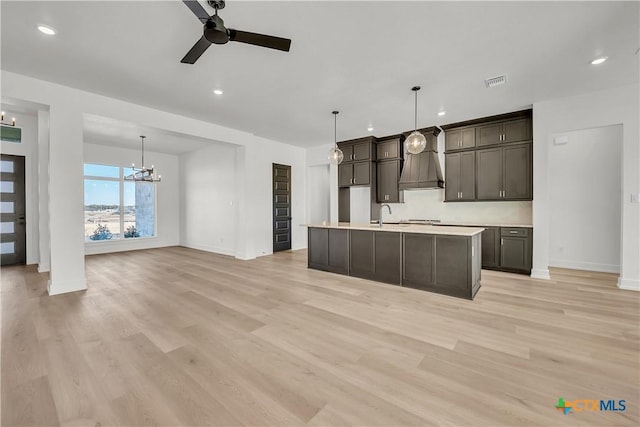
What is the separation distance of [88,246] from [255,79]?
671 cm

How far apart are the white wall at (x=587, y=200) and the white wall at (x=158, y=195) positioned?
32.7 feet

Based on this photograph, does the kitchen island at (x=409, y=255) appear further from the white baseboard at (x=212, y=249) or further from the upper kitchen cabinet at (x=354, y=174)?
the white baseboard at (x=212, y=249)

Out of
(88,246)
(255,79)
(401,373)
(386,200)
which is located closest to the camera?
(401,373)

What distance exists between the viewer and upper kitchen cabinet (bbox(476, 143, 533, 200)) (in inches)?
185

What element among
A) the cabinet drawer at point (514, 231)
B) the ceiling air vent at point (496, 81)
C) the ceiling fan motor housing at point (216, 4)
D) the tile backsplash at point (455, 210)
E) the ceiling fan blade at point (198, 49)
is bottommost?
the cabinet drawer at point (514, 231)

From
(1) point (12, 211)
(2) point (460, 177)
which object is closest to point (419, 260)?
(2) point (460, 177)

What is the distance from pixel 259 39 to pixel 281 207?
5.28 m

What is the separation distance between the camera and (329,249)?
496 cm

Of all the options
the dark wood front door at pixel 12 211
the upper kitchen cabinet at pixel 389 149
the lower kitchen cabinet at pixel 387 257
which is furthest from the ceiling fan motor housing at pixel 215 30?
the dark wood front door at pixel 12 211

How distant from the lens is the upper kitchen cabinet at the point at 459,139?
5.24 m

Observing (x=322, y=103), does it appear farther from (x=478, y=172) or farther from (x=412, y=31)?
(x=478, y=172)

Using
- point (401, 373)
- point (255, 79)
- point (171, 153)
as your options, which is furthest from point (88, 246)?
point (401, 373)

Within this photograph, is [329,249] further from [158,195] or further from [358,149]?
[158,195]

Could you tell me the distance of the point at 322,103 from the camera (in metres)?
4.41
